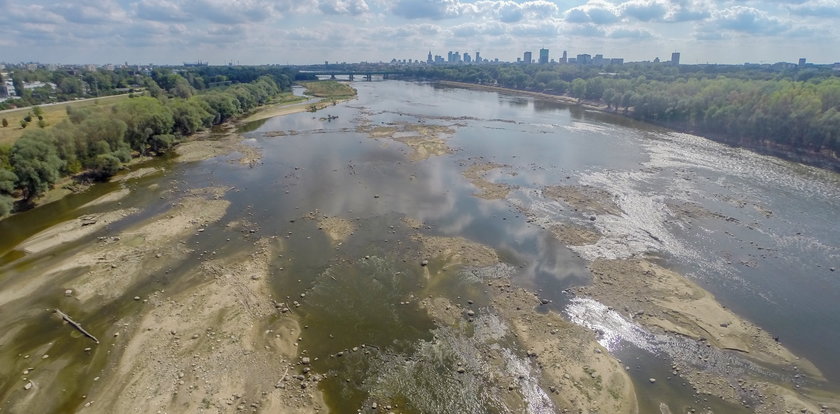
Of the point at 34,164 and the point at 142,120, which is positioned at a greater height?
the point at 142,120

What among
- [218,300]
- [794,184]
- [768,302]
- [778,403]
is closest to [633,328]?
[778,403]

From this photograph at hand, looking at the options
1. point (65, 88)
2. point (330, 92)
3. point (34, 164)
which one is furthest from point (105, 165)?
point (330, 92)

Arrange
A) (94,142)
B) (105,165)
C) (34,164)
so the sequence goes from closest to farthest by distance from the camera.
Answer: (34,164), (105,165), (94,142)

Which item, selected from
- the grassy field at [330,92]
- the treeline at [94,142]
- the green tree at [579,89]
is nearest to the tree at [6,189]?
the treeline at [94,142]

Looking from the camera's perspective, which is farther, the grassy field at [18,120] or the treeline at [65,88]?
the treeline at [65,88]

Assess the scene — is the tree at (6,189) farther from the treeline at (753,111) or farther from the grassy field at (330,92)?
the grassy field at (330,92)

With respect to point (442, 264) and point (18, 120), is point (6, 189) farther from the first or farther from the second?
point (442, 264)

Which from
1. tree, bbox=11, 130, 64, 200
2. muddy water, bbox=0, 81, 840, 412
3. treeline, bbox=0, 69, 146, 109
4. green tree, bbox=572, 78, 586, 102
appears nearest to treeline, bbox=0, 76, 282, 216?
tree, bbox=11, 130, 64, 200
